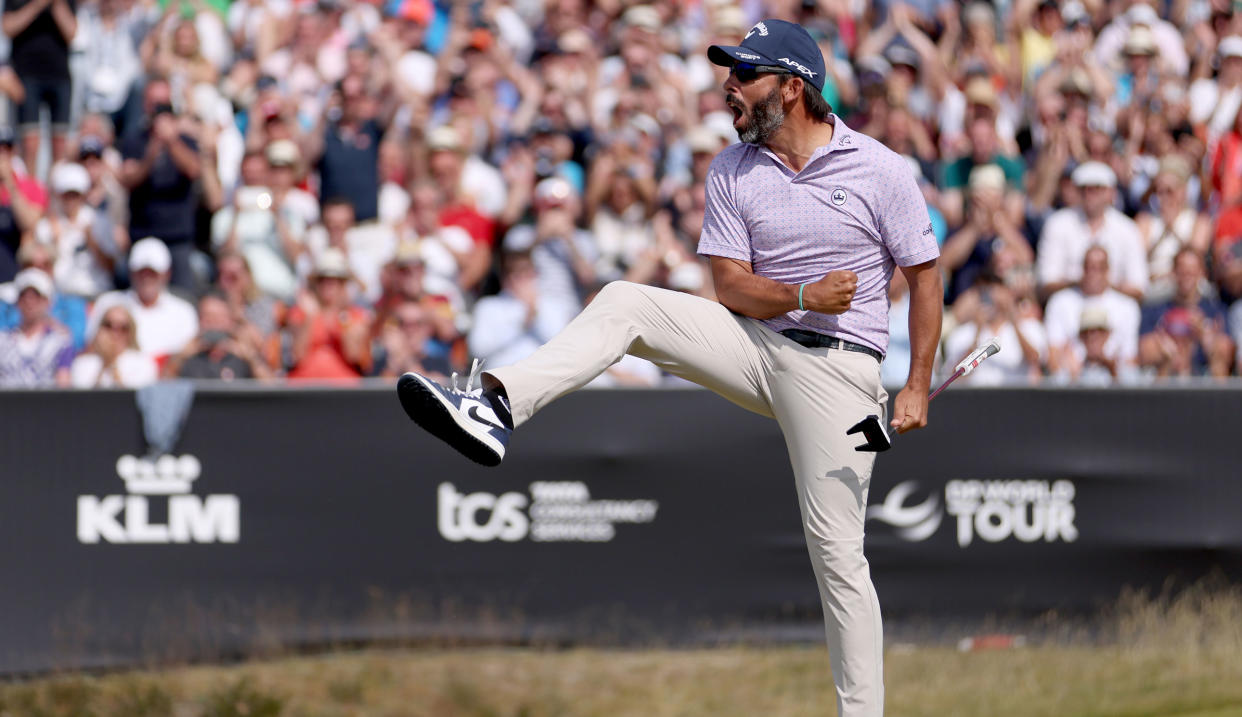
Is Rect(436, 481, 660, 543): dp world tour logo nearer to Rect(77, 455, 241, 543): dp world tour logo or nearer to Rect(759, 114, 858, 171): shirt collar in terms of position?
Rect(77, 455, 241, 543): dp world tour logo

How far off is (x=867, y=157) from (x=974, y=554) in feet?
13.0

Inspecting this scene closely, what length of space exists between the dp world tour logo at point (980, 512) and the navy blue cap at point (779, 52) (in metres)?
3.86

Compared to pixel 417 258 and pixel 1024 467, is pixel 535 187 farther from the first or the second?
pixel 1024 467

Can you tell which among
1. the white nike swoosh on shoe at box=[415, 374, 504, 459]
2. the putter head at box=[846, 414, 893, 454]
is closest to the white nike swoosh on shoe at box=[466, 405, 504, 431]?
the white nike swoosh on shoe at box=[415, 374, 504, 459]

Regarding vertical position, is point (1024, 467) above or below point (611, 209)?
below

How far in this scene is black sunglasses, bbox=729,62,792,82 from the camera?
516 centimetres

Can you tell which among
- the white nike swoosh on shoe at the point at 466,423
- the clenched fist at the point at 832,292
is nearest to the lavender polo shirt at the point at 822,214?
the clenched fist at the point at 832,292

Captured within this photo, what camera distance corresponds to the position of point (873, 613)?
5.41 metres

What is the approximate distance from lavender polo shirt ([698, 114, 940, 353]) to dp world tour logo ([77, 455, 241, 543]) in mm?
4108

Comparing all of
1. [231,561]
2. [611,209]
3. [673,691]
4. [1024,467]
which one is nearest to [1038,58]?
[611,209]

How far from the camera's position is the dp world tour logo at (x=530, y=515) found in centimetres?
853

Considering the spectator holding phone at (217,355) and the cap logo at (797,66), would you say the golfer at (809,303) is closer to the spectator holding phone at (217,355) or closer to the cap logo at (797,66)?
the cap logo at (797,66)

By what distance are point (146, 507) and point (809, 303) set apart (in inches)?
180

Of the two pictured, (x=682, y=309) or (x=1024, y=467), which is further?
(x=1024, y=467)
